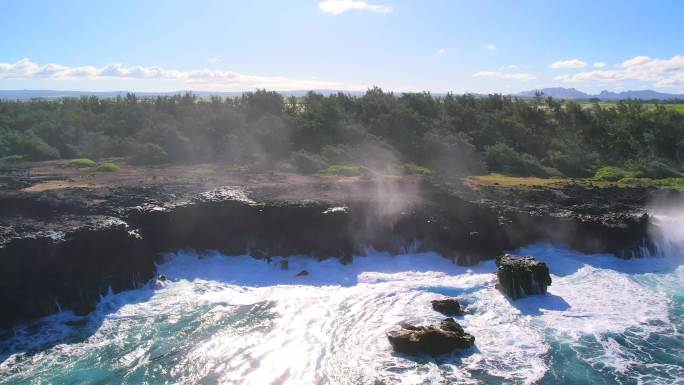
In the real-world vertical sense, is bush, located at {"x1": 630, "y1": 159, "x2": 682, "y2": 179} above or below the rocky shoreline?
above

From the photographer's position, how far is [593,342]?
18125mm

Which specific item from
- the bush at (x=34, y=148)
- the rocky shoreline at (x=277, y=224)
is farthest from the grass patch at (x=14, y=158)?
the rocky shoreline at (x=277, y=224)

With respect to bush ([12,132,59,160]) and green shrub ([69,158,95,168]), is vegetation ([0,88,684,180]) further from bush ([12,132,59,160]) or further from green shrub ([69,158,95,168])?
green shrub ([69,158,95,168])

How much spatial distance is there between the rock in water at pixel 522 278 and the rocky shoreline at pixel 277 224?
357 centimetres

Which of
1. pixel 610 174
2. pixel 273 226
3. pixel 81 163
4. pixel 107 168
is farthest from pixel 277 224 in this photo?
pixel 610 174

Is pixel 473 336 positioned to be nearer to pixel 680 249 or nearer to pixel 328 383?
pixel 328 383

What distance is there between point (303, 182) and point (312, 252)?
26.6 feet

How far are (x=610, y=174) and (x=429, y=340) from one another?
30.2 meters

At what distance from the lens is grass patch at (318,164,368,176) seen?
37531mm

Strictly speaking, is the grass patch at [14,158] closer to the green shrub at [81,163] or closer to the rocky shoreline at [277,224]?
the green shrub at [81,163]

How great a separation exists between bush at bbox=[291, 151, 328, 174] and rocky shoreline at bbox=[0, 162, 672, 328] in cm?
828

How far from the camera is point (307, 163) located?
39.4m

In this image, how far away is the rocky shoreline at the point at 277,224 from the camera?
898 inches

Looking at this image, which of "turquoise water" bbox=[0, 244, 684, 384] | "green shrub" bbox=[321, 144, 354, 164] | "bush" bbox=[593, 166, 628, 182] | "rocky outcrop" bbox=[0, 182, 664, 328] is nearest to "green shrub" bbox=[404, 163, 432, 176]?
"green shrub" bbox=[321, 144, 354, 164]
